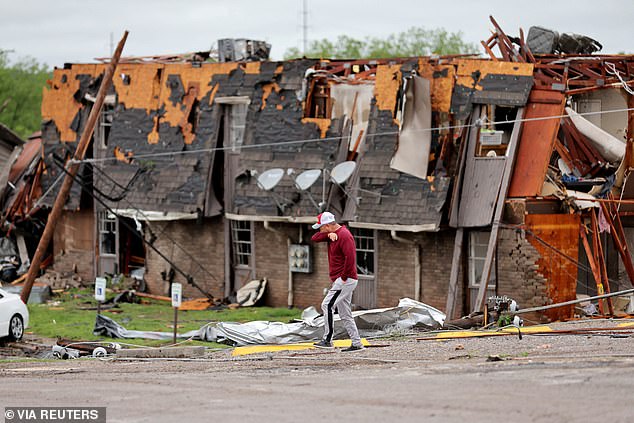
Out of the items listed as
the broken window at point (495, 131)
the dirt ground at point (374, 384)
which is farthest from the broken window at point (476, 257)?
the dirt ground at point (374, 384)

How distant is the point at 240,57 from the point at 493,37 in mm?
8976

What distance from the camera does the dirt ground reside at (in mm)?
10578

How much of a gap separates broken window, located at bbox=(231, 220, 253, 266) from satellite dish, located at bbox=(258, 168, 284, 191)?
8.49 feet

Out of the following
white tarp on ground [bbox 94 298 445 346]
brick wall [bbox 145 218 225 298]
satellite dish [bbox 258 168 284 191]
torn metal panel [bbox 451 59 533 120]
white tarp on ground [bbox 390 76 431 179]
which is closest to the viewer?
white tarp on ground [bbox 94 298 445 346]

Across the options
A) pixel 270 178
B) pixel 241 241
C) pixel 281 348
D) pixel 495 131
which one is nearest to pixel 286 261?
pixel 241 241

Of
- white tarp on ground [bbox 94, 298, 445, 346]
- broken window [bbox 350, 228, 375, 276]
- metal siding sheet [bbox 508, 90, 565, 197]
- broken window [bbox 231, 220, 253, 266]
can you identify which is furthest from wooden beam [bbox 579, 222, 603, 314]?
broken window [bbox 231, 220, 253, 266]

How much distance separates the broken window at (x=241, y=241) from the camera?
30984mm

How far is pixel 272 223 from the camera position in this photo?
29.7 metres

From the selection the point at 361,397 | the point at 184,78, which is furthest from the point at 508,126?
the point at 361,397

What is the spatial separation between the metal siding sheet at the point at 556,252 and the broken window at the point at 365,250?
4974 mm

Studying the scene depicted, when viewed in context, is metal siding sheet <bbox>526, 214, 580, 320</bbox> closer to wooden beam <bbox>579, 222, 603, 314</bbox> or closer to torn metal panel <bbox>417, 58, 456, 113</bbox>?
wooden beam <bbox>579, 222, 603, 314</bbox>

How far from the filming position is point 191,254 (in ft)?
105

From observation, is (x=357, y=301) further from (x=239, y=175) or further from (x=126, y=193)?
(x=126, y=193)

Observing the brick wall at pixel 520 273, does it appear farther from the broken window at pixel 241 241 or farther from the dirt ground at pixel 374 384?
the broken window at pixel 241 241
